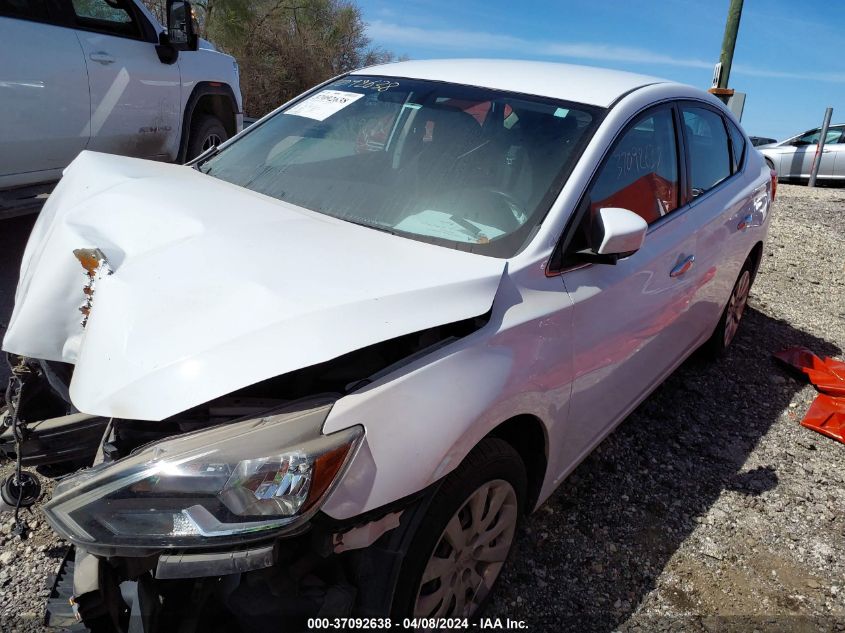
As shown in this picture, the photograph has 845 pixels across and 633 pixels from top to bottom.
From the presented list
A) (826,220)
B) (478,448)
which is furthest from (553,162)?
(826,220)

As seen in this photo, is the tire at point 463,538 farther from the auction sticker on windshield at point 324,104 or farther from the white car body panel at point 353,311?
the auction sticker on windshield at point 324,104

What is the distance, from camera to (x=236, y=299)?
1.88 meters

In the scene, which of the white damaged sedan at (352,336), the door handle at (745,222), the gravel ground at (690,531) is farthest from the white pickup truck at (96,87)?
the door handle at (745,222)

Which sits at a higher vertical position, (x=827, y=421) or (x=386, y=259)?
(x=386, y=259)

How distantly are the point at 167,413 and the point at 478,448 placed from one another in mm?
894

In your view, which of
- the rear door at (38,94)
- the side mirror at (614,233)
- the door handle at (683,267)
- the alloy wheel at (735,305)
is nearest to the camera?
the side mirror at (614,233)

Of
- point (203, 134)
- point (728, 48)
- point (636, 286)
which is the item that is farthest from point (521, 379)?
point (728, 48)

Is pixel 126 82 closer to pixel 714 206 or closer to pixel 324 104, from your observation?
pixel 324 104

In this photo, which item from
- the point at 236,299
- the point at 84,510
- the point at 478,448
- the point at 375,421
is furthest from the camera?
the point at 478,448

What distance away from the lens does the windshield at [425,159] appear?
98.5 inches

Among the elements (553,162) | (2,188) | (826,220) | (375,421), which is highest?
(553,162)

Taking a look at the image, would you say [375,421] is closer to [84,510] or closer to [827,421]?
[84,510]

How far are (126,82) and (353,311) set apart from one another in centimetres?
470

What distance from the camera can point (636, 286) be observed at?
2.79 meters
